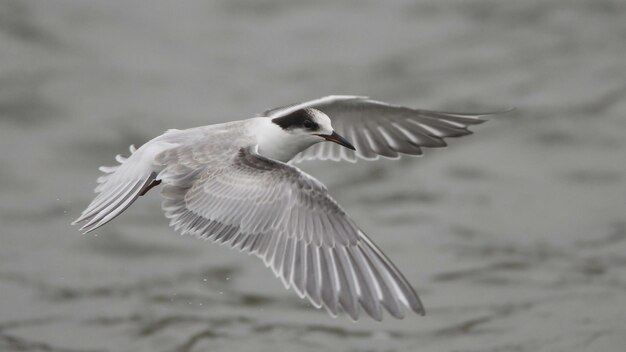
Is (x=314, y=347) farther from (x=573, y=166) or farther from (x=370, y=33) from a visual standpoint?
(x=370, y=33)

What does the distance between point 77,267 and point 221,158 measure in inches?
111

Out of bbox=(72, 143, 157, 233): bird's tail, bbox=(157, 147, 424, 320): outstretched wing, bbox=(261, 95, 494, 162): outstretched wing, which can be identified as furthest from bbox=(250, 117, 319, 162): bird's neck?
bbox=(72, 143, 157, 233): bird's tail

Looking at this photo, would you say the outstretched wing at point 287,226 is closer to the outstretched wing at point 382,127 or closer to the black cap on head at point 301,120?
the black cap on head at point 301,120

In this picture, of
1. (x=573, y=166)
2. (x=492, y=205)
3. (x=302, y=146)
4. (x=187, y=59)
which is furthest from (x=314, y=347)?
(x=187, y=59)

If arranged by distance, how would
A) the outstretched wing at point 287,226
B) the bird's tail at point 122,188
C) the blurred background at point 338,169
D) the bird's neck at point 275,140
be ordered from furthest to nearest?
the blurred background at point 338,169 → the bird's neck at point 275,140 → the bird's tail at point 122,188 → the outstretched wing at point 287,226

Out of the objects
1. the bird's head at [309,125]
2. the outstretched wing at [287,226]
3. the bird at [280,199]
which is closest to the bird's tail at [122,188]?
the bird at [280,199]

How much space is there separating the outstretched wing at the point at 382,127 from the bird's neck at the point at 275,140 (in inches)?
14.0

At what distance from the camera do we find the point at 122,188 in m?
7.11

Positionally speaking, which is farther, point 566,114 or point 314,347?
point 566,114

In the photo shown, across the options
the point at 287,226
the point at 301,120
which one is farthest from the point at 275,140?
the point at 287,226

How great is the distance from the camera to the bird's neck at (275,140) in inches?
283

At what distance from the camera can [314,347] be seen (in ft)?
27.9

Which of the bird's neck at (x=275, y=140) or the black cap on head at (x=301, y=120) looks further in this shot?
the bird's neck at (x=275, y=140)

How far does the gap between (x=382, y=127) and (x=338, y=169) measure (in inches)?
104
